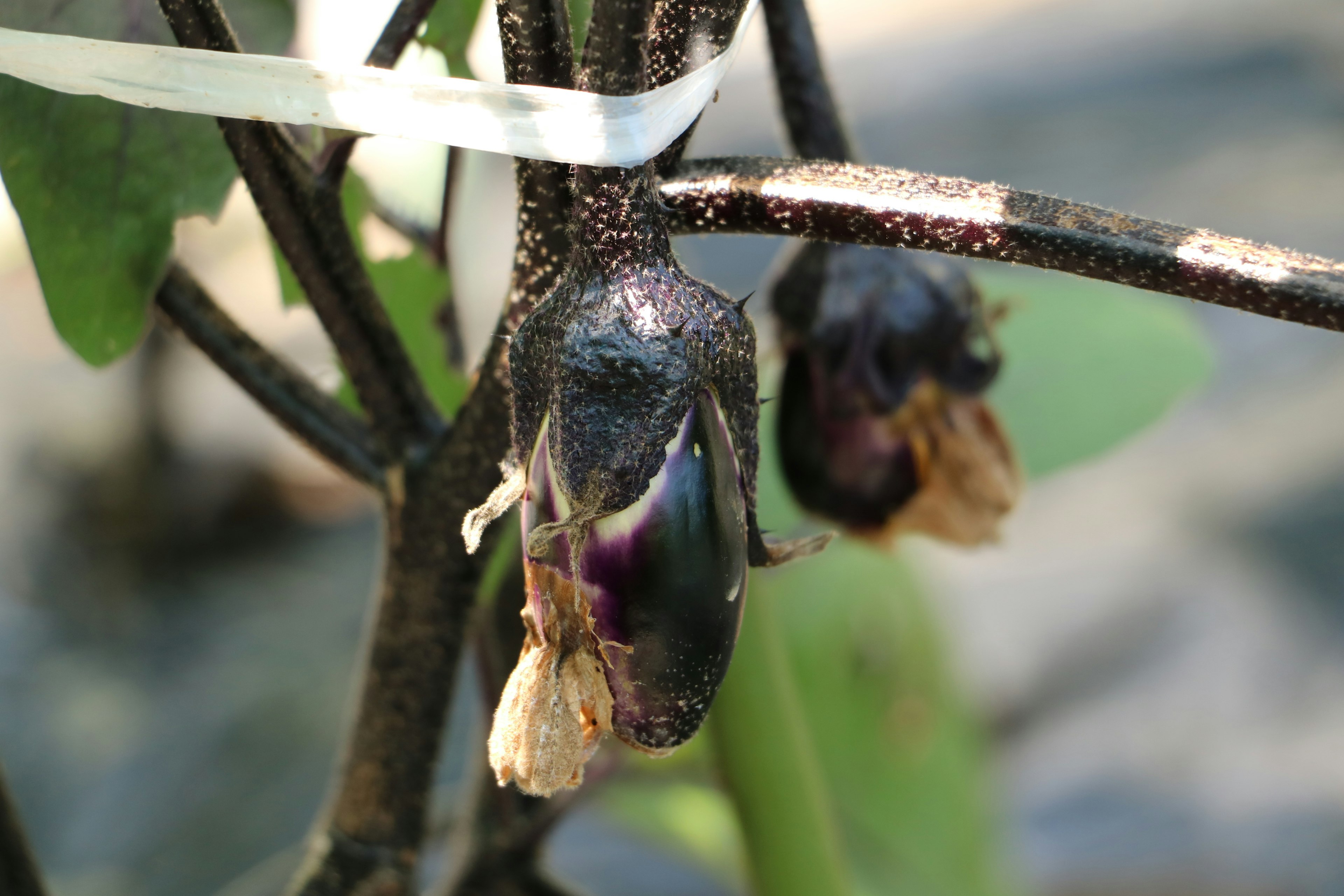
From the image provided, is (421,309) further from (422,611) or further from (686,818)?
(686,818)

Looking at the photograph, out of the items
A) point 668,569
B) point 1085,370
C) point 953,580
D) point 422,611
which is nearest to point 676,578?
point 668,569

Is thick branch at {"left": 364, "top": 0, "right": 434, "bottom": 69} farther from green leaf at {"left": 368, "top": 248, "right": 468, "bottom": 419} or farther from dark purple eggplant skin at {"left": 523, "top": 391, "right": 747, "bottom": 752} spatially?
green leaf at {"left": 368, "top": 248, "right": 468, "bottom": 419}

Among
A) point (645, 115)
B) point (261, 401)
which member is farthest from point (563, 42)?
point (261, 401)

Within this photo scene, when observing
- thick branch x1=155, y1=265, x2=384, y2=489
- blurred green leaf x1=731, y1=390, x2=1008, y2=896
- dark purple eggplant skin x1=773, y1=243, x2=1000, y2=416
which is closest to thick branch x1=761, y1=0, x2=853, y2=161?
dark purple eggplant skin x1=773, y1=243, x2=1000, y2=416

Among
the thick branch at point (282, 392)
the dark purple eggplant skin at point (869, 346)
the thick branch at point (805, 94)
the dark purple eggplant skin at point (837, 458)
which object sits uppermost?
the thick branch at point (805, 94)

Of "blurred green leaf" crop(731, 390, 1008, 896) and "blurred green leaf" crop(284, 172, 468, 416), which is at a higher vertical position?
"blurred green leaf" crop(284, 172, 468, 416)

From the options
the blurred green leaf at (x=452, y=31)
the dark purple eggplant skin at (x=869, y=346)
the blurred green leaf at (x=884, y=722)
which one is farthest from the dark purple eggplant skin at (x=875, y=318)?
the blurred green leaf at (x=884, y=722)

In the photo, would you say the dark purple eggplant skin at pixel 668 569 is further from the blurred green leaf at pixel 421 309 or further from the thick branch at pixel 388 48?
the blurred green leaf at pixel 421 309

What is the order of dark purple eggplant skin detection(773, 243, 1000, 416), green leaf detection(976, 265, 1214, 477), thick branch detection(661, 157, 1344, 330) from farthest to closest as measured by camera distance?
1. green leaf detection(976, 265, 1214, 477)
2. dark purple eggplant skin detection(773, 243, 1000, 416)
3. thick branch detection(661, 157, 1344, 330)

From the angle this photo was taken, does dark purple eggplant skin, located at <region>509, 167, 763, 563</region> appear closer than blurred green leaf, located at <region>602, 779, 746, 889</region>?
Yes
